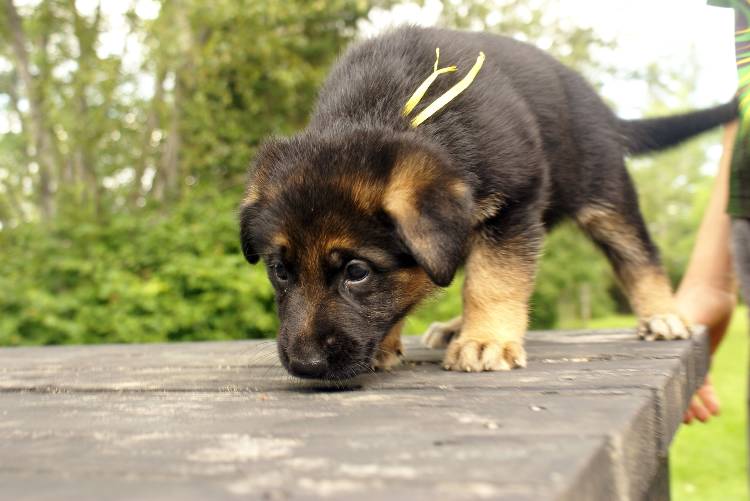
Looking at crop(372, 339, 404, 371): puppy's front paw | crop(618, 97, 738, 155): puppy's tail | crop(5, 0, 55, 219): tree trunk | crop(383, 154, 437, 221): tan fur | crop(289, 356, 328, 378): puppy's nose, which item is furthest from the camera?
crop(5, 0, 55, 219): tree trunk

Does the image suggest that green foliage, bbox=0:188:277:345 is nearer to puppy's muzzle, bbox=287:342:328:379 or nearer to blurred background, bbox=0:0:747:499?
blurred background, bbox=0:0:747:499

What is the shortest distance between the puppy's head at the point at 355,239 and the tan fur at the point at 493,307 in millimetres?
310

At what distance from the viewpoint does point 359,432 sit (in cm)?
158

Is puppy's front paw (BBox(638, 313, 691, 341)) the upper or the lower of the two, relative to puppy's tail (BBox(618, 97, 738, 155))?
lower

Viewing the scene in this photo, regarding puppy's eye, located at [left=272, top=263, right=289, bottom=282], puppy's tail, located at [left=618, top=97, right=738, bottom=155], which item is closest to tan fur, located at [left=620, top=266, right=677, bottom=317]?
puppy's tail, located at [left=618, top=97, right=738, bottom=155]

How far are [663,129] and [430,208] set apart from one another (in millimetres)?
2343

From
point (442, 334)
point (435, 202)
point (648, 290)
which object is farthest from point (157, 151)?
point (435, 202)

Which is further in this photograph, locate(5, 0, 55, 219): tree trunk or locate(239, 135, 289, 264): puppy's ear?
locate(5, 0, 55, 219): tree trunk

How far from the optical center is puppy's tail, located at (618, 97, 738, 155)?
412 cm

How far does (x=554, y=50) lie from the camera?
512 inches

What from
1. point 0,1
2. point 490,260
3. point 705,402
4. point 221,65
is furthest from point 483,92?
point 0,1

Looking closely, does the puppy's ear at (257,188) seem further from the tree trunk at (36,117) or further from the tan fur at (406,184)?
the tree trunk at (36,117)

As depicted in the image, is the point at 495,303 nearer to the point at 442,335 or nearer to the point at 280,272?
the point at 280,272

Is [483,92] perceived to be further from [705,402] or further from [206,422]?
[705,402]
